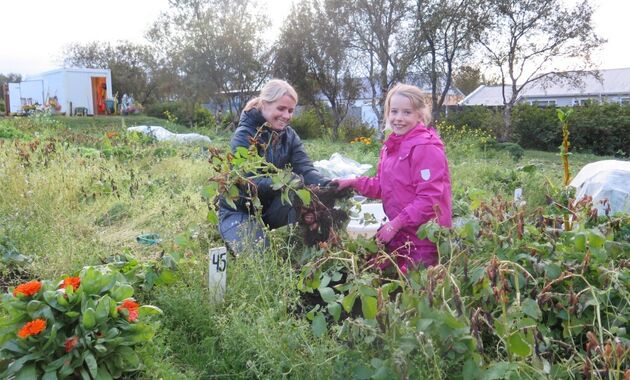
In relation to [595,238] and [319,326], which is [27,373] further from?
[595,238]

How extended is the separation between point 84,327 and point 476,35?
718 inches

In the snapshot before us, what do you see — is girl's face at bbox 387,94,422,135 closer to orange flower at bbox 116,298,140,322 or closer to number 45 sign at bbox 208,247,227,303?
number 45 sign at bbox 208,247,227,303

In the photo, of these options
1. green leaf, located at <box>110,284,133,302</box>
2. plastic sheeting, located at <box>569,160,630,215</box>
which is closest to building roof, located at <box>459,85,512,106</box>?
plastic sheeting, located at <box>569,160,630,215</box>

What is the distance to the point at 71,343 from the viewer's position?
5.60 feet

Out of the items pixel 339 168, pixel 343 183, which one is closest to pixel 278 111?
pixel 343 183

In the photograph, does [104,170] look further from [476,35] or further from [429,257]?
[476,35]

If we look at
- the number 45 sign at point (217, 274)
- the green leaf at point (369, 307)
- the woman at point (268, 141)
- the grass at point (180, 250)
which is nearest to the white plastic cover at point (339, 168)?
the grass at point (180, 250)

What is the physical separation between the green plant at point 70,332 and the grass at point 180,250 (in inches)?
5.6

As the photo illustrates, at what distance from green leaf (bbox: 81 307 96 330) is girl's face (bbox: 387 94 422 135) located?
1795mm

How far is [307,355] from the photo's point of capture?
197 centimetres

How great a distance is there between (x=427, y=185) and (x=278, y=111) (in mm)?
1183

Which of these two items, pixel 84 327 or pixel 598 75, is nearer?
pixel 84 327

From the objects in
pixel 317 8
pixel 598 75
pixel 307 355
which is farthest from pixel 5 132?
pixel 598 75

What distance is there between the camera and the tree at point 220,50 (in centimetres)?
2053
